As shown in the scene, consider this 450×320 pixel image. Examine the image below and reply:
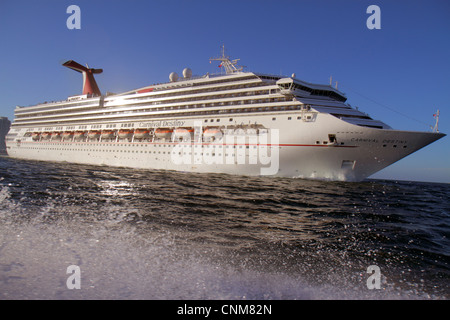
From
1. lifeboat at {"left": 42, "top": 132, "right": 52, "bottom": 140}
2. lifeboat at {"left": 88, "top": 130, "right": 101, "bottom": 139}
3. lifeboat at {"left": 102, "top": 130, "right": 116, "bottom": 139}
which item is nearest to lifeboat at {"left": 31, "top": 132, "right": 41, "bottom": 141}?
lifeboat at {"left": 42, "top": 132, "right": 52, "bottom": 140}

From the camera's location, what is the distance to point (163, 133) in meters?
28.4

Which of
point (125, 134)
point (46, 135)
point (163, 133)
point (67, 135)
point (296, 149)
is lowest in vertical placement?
point (296, 149)

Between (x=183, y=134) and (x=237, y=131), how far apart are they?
7369 mm

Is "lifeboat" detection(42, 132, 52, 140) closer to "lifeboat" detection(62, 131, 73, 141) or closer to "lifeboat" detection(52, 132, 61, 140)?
"lifeboat" detection(52, 132, 61, 140)

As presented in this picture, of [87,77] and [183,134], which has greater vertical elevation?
[87,77]

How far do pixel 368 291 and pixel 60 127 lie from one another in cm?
5417

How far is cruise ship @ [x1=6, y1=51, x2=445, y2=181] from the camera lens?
63.4ft

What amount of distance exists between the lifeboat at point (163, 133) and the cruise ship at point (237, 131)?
130mm

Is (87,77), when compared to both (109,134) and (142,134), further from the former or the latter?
(142,134)

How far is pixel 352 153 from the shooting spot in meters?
19.2

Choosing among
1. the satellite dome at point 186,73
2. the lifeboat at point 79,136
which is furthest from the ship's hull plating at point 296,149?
the lifeboat at point 79,136

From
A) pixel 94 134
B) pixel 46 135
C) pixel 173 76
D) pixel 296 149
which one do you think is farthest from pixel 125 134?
pixel 46 135

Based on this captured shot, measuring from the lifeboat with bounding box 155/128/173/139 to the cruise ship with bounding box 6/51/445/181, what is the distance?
130 mm
